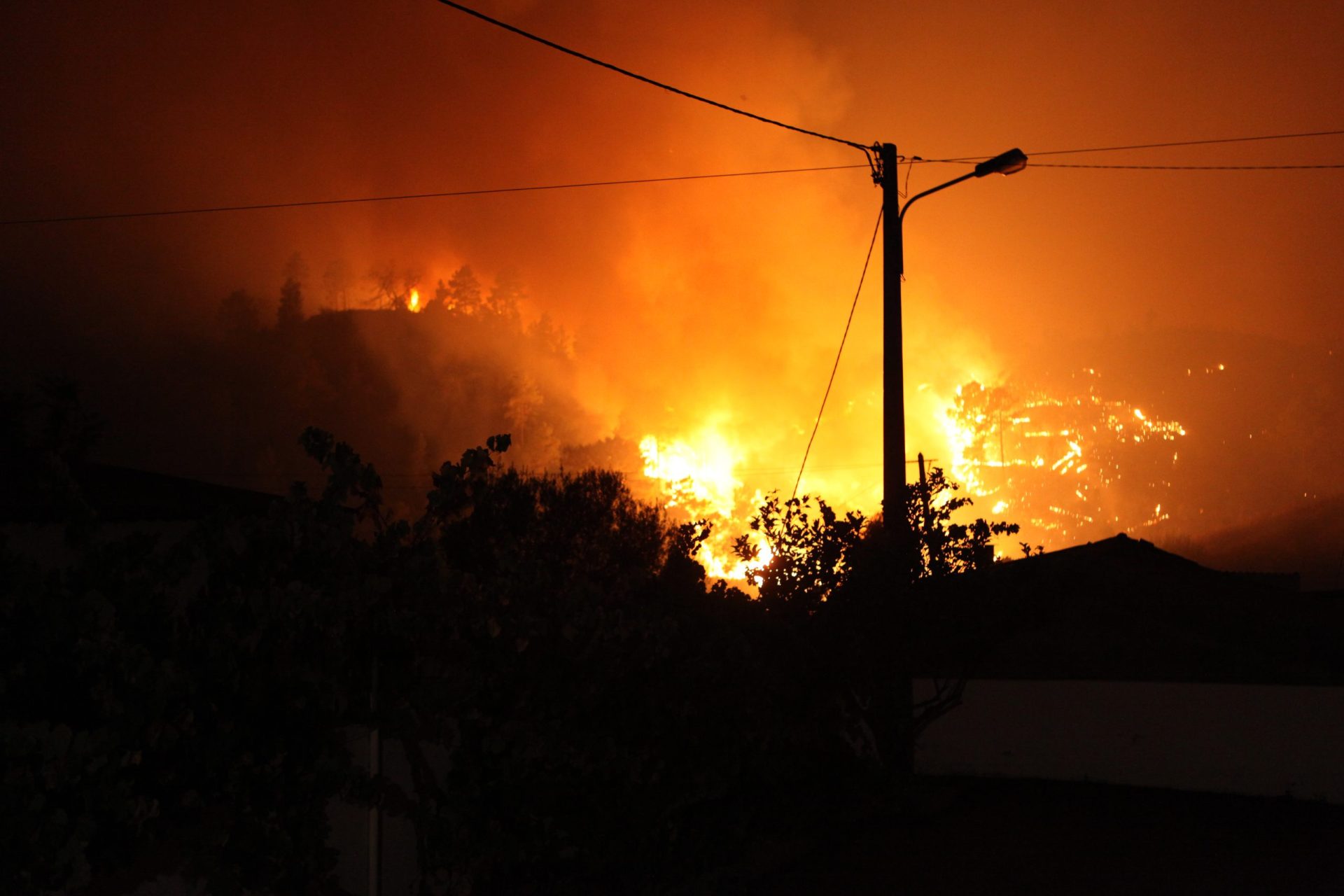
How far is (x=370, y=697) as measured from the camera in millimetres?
6820

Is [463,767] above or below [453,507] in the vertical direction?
below

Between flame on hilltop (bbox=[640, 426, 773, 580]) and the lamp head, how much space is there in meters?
66.5

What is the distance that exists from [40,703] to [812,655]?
831cm

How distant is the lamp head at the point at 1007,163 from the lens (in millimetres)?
13891

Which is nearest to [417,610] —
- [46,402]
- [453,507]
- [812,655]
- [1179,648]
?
[453,507]

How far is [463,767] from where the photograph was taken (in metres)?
7.86

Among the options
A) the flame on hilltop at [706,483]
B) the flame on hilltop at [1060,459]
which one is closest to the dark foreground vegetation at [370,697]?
the flame on hilltop at [706,483]

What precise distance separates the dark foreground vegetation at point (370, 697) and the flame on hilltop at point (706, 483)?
70252 millimetres

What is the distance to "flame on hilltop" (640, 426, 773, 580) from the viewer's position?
86.3 meters

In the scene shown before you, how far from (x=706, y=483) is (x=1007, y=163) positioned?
80.3 metres

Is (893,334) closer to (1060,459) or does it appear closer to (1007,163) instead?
(1007,163)

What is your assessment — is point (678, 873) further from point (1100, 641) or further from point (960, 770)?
point (1100, 641)

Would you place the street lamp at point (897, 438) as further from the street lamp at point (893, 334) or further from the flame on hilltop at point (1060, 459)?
the flame on hilltop at point (1060, 459)

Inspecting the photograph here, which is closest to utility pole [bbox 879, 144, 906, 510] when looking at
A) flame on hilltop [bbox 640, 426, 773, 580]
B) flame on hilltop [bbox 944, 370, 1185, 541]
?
flame on hilltop [bbox 640, 426, 773, 580]
